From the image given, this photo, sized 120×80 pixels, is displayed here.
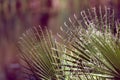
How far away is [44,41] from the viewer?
262 centimetres

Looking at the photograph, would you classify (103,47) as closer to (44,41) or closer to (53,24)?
(44,41)

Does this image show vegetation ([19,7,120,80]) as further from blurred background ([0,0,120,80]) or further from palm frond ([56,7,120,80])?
blurred background ([0,0,120,80])

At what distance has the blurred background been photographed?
2994mm

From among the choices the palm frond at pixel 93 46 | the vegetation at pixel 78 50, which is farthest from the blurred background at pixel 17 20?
the palm frond at pixel 93 46

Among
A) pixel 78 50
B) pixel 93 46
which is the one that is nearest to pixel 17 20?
pixel 78 50

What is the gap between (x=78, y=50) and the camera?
87.6 inches

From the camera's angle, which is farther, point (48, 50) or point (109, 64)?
point (48, 50)

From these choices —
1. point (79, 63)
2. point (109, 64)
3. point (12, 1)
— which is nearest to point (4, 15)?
point (12, 1)

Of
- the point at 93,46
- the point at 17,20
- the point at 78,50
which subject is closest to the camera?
the point at 93,46

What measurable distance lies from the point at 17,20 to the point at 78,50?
0.97 metres

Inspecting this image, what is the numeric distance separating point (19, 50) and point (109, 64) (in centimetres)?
88

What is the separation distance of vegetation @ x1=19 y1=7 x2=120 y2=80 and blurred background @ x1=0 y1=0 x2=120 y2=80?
0.59ft

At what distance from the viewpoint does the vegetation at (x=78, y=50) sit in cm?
206

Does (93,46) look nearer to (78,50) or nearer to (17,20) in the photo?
(78,50)
